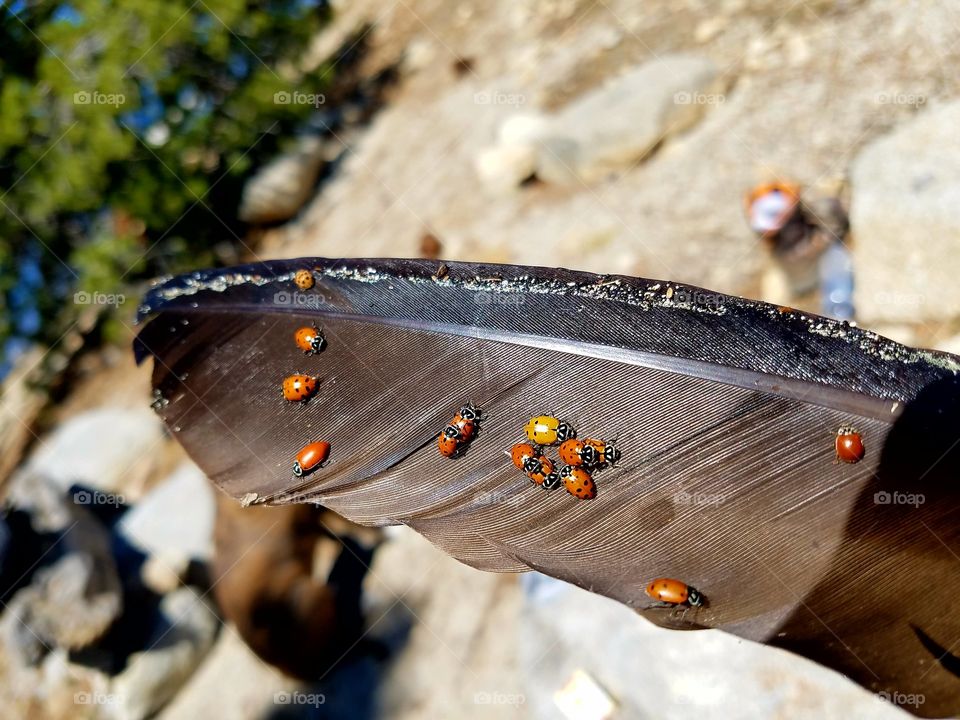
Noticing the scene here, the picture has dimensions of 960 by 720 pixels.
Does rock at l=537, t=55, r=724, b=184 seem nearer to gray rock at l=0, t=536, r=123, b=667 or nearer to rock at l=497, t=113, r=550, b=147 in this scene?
rock at l=497, t=113, r=550, b=147

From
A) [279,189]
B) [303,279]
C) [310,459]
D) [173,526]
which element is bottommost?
[173,526]

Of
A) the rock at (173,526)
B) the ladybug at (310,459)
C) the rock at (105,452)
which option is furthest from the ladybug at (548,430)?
the rock at (105,452)

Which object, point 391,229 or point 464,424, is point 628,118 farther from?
point 464,424

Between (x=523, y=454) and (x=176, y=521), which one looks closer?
(x=523, y=454)

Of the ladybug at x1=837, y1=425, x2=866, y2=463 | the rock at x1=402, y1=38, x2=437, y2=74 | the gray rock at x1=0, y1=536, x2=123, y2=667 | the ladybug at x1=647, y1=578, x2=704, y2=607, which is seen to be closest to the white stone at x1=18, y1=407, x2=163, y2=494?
the gray rock at x1=0, y1=536, x2=123, y2=667

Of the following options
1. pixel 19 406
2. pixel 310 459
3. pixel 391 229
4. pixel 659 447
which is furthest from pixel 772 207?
pixel 19 406

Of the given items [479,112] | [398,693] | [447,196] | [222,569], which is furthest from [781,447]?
[479,112]
